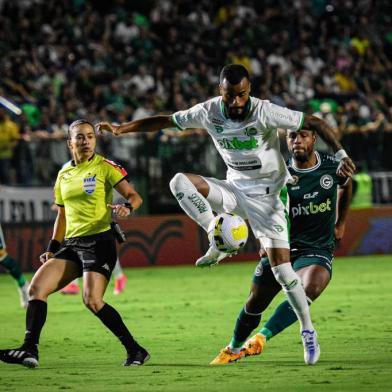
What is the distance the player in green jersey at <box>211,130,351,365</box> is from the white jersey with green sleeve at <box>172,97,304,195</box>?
23.1 inches

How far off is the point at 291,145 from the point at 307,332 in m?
1.76

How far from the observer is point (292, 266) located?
31.7 feet

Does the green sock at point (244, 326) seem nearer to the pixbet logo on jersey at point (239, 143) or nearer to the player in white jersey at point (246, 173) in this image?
the player in white jersey at point (246, 173)

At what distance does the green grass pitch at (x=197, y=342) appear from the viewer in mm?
8141

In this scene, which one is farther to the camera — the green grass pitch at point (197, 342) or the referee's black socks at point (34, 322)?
the referee's black socks at point (34, 322)

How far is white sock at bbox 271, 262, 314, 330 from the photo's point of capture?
8.85 m

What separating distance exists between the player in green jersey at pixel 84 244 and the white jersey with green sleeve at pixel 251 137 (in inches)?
34.9

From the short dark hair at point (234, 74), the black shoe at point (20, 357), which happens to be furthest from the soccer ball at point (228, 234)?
the black shoe at point (20, 357)

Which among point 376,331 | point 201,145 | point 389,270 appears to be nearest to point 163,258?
point 201,145

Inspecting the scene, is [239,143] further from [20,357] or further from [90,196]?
[20,357]

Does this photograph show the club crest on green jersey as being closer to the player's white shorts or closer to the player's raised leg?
the player's white shorts

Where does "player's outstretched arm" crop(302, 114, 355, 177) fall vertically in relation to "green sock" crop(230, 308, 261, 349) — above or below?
above

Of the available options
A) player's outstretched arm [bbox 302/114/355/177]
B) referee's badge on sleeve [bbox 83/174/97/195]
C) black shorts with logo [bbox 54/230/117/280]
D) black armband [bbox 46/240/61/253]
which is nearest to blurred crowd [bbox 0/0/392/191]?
black armband [bbox 46/240/61/253]

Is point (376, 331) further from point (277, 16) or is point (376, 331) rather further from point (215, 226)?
point (277, 16)
